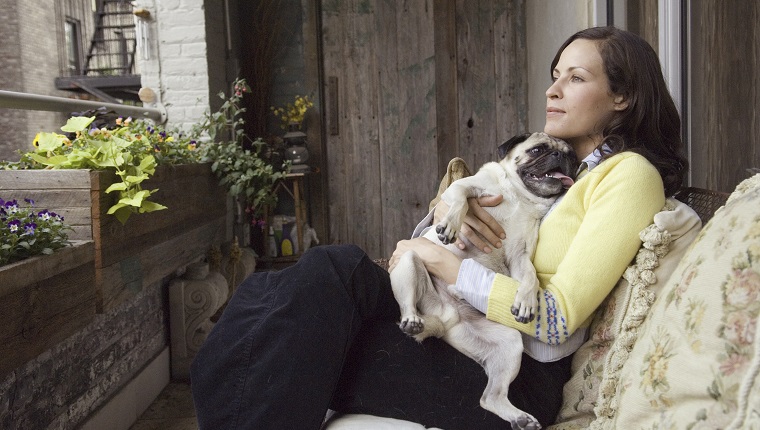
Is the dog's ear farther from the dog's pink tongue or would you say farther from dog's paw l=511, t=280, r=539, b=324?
dog's paw l=511, t=280, r=539, b=324

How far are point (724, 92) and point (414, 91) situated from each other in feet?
9.10

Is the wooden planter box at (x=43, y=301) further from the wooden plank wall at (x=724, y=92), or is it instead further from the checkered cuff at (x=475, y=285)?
the wooden plank wall at (x=724, y=92)

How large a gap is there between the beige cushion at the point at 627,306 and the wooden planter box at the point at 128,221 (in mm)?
1568

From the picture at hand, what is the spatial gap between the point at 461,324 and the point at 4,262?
3.72ft

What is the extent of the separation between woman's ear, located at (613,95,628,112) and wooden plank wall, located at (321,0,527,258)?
2.90 meters

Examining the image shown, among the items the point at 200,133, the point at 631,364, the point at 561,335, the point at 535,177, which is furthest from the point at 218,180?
the point at 631,364

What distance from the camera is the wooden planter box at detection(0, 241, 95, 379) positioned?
1577 mm

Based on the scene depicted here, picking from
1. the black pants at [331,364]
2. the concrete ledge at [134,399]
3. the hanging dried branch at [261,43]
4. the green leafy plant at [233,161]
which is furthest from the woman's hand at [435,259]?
the hanging dried branch at [261,43]

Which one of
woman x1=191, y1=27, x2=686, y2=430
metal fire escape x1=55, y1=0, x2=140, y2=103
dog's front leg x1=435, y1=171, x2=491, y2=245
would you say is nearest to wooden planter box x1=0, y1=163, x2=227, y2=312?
woman x1=191, y1=27, x2=686, y2=430

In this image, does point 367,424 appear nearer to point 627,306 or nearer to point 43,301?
point 627,306

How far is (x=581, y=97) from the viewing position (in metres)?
1.61

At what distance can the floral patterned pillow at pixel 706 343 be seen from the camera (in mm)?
816

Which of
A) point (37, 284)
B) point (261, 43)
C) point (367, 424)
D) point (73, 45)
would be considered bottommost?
point (367, 424)

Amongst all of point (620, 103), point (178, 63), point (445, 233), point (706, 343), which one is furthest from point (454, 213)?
point (178, 63)
